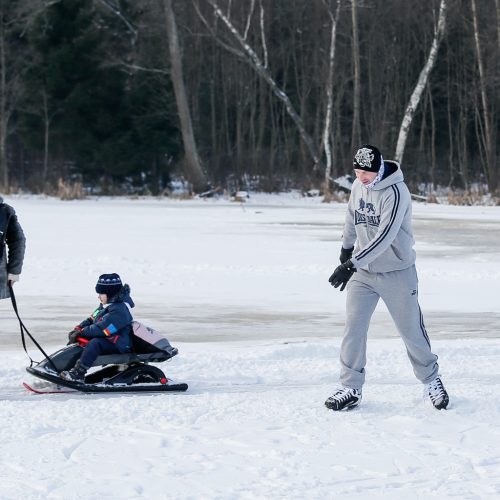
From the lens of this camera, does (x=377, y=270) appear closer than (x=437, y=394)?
Yes

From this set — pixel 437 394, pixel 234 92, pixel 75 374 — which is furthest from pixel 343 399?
pixel 234 92

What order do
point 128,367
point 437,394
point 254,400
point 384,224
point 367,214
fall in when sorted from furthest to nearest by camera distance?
1. point 128,367
2. point 254,400
3. point 437,394
4. point 367,214
5. point 384,224

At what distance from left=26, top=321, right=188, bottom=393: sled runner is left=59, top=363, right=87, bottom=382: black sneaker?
0.03m

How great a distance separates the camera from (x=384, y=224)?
6.19 meters

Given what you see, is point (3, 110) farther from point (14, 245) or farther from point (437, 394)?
point (437, 394)

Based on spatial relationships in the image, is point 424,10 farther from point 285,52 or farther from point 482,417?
point 482,417

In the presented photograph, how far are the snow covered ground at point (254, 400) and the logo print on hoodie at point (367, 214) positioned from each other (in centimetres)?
114

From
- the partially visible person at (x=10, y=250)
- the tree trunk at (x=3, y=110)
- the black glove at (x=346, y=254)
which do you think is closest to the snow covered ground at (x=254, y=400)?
the partially visible person at (x=10, y=250)

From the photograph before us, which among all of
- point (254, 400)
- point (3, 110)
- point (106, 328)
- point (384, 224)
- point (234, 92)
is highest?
point (234, 92)

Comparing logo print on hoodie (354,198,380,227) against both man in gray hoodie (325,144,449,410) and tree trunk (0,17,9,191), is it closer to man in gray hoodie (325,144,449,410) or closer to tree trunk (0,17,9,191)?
man in gray hoodie (325,144,449,410)

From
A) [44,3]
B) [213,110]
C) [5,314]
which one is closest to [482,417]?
[5,314]

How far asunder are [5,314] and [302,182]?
995 inches

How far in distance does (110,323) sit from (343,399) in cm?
157

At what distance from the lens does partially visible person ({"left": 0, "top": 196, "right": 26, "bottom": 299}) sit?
6.86 metres
